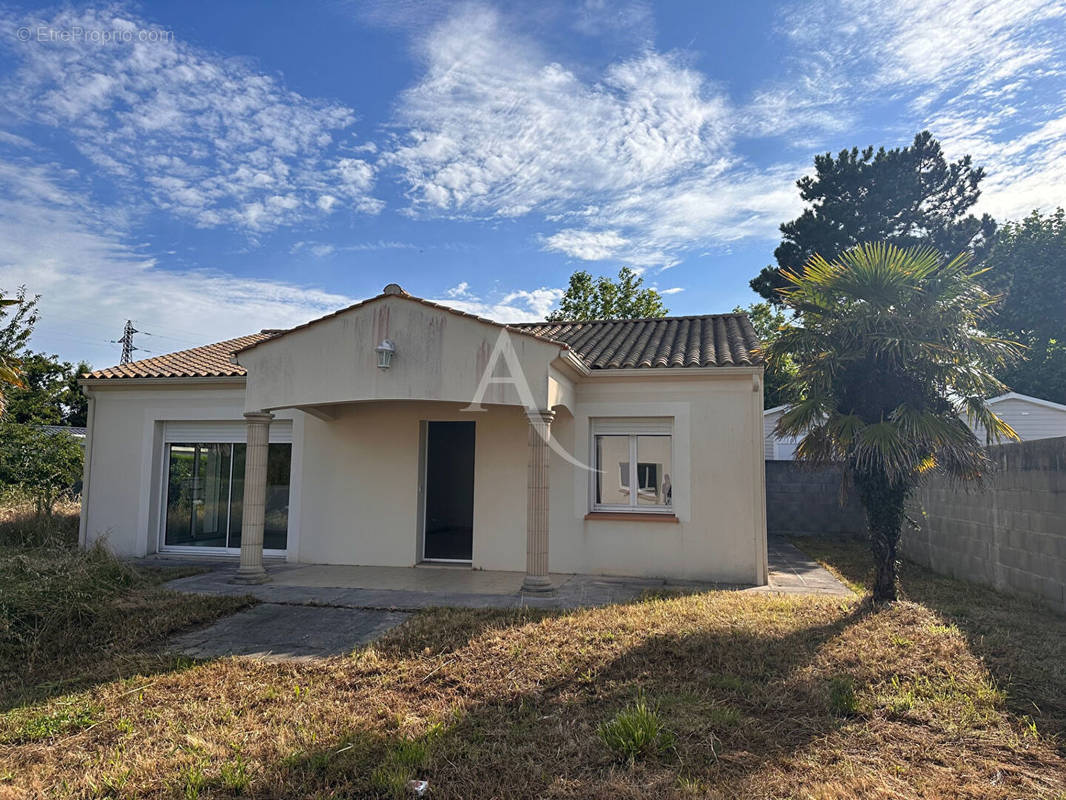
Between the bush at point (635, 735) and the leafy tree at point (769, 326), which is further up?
the leafy tree at point (769, 326)

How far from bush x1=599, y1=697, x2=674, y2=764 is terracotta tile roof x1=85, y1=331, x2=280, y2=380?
9.66m

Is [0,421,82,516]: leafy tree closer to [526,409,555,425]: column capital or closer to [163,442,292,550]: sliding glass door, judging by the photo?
[163,442,292,550]: sliding glass door

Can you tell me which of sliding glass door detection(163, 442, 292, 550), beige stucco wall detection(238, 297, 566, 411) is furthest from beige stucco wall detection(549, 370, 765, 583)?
sliding glass door detection(163, 442, 292, 550)

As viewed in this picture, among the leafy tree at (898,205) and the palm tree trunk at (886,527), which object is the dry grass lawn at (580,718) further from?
the leafy tree at (898,205)

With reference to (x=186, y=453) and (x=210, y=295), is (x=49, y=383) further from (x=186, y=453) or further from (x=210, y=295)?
(x=186, y=453)

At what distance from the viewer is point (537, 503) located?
29.9 feet

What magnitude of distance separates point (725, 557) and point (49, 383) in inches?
1271

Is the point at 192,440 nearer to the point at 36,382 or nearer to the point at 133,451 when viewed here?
the point at 133,451

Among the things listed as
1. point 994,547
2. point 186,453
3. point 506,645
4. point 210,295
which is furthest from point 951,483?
point 210,295

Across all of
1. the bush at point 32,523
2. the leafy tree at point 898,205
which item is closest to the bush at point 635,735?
the bush at point 32,523

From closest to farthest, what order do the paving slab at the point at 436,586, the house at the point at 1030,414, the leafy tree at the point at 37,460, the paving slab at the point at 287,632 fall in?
1. the paving slab at the point at 287,632
2. the paving slab at the point at 436,586
3. the leafy tree at the point at 37,460
4. the house at the point at 1030,414

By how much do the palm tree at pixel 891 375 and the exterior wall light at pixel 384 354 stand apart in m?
5.47

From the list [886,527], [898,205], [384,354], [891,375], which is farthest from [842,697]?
[898,205]

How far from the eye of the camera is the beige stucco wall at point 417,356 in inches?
350
